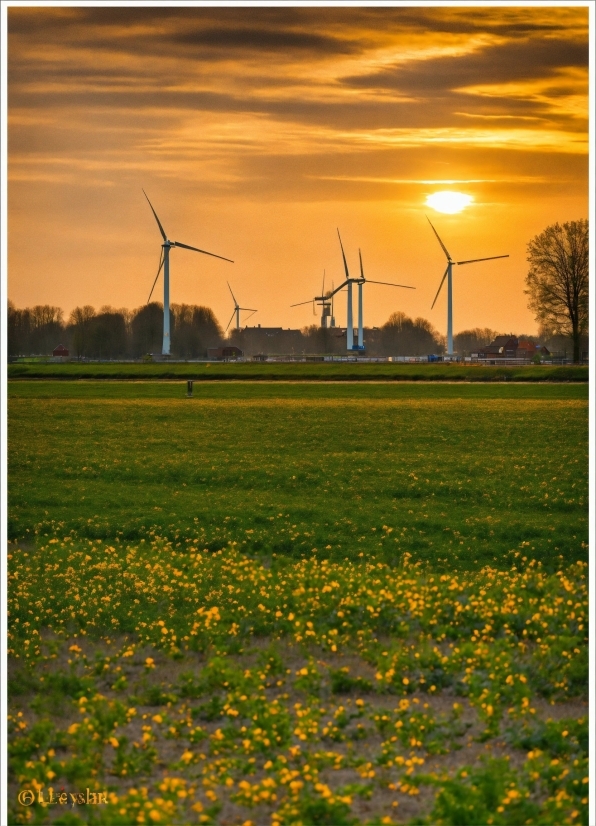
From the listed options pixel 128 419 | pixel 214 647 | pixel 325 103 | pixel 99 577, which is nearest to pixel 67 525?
pixel 99 577

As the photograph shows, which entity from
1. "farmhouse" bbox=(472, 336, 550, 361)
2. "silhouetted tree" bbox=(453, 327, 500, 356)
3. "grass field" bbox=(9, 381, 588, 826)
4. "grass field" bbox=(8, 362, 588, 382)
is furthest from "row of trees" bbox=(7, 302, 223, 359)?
"grass field" bbox=(8, 362, 588, 382)

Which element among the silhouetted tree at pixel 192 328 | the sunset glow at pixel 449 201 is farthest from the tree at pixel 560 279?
the silhouetted tree at pixel 192 328

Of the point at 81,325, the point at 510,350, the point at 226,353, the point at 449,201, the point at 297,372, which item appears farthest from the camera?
the point at 297,372

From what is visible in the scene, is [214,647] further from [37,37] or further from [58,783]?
[37,37]

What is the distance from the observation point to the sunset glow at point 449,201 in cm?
1338

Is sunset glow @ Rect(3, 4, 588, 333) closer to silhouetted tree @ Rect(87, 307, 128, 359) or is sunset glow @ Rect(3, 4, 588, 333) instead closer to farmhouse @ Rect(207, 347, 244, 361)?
silhouetted tree @ Rect(87, 307, 128, 359)

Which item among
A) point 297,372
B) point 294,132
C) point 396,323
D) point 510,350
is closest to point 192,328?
point 396,323

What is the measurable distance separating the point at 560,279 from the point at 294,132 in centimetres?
972

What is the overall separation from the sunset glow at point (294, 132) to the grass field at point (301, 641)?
381cm

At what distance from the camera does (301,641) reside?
9.04 meters

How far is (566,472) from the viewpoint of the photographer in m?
19.5

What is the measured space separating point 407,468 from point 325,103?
31.7ft

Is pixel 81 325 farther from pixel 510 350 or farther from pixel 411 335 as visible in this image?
pixel 510 350

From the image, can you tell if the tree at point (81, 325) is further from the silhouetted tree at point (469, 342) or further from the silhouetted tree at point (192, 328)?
the silhouetted tree at point (469, 342)
